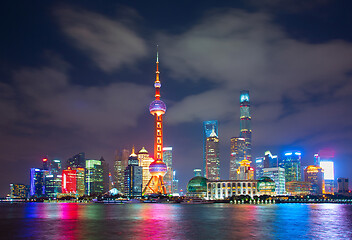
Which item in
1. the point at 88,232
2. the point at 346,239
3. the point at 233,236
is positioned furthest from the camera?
the point at 88,232

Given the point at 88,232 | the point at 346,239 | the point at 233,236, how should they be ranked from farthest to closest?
the point at 88,232 → the point at 233,236 → the point at 346,239

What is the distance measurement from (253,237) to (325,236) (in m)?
13.4

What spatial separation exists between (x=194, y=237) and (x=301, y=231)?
2417cm

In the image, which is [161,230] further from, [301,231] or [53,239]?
[301,231]

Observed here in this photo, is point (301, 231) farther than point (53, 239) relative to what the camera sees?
Yes

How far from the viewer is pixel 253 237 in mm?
70875

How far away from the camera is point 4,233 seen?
8150 cm

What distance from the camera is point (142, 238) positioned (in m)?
69.3

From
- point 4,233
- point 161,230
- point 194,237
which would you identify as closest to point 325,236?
point 194,237

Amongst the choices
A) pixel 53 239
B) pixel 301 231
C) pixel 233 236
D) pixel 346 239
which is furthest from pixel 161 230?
pixel 346 239

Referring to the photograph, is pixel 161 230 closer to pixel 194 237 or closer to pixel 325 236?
pixel 194 237

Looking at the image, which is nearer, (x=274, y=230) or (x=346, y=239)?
(x=346, y=239)

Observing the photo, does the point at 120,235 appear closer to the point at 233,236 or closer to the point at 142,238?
the point at 142,238

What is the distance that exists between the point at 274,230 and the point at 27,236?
48.1 m
